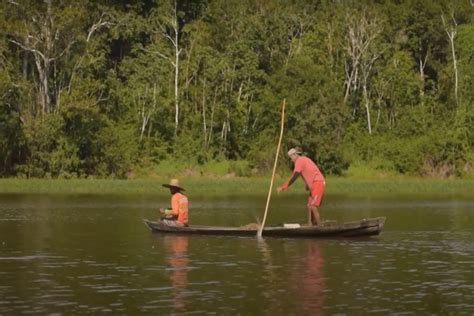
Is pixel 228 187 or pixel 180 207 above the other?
pixel 228 187

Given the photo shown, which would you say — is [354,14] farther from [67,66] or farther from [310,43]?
[67,66]

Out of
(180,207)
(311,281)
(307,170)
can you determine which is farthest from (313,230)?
(311,281)

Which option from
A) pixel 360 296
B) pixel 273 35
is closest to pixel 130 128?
pixel 273 35

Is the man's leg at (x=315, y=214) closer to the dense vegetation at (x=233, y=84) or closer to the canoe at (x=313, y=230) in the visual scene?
the canoe at (x=313, y=230)

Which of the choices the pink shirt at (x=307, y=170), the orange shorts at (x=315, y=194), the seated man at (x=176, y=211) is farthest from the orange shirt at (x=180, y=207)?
the orange shorts at (x=315, y=194)

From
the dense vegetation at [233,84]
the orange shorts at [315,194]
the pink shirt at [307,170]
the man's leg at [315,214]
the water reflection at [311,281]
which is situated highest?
the dense vegetation at [233,84]

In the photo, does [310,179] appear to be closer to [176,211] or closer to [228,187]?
[176,211]

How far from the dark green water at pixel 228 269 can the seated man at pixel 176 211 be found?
1.87 feet

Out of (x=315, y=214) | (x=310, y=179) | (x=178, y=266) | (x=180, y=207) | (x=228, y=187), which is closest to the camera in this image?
(x=178, y=266)

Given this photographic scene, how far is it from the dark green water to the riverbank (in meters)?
15.9

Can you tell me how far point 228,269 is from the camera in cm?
2056

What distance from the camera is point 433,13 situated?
70.3 metres

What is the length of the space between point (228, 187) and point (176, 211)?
25.1 metres

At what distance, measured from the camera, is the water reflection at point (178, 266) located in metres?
16.7
